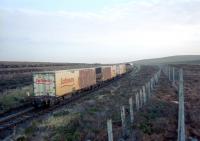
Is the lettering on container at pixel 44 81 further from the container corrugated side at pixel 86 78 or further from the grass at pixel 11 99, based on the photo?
the container corrugated side at pixel 86 78

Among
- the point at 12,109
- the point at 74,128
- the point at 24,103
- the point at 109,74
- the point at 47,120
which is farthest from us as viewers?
the point at 109,74

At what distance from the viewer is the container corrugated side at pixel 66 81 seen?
90.9ft

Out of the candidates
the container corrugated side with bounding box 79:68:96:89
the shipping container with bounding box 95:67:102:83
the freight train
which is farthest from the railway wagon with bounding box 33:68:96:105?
the shipping container with bounding box 95:67:102:83

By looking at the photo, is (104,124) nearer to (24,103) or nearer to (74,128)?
(74,128)

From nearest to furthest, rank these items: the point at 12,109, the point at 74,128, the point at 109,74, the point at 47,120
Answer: the point at 74,128, the point at 47,120, the point at 12,109, the point at 109,74

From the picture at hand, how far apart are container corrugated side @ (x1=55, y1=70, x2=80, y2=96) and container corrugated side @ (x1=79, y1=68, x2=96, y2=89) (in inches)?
54.2

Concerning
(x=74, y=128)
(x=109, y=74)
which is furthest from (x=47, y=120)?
(x=109, y=74)

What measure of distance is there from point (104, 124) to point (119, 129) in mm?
1901

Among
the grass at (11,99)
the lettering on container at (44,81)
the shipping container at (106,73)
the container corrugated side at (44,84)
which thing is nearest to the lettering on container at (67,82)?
the container corrugated side at (44,84)

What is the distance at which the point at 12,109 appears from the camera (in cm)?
2678

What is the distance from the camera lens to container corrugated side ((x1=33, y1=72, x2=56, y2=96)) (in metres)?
27.1

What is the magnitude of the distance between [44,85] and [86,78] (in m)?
11.0

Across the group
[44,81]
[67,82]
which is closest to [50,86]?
[44,81]

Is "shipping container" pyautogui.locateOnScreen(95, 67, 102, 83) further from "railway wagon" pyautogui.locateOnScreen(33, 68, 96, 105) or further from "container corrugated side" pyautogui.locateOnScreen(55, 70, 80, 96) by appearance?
"railway wagon" pyautogui.locateOnScreen(33, 68, 96, 105)
